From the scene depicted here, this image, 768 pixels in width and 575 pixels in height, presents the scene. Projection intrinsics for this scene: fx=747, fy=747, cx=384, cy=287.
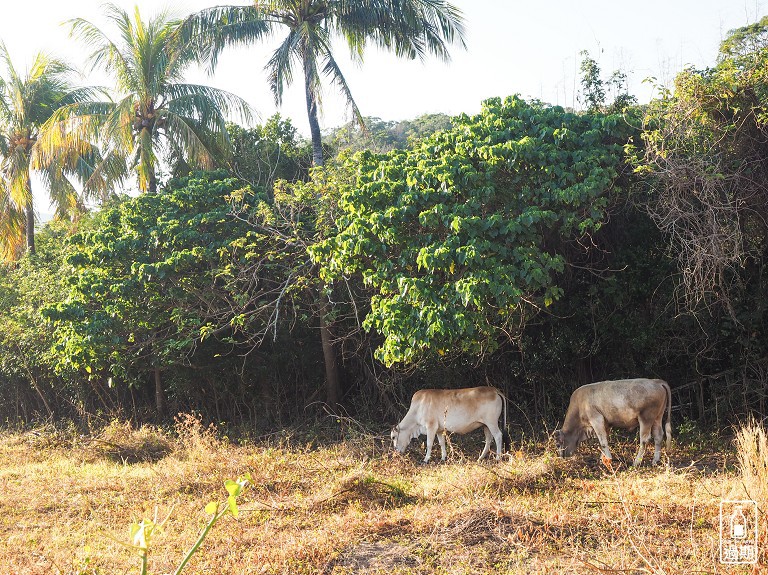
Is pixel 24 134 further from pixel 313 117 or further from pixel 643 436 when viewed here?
pixel 643 436

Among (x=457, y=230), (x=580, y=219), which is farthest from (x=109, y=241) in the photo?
(x=580, y=219)

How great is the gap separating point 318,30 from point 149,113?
14.0 feet

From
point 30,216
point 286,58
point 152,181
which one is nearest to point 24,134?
point 30,216

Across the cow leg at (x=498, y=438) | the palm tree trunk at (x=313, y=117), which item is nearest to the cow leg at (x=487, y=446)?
the cow leg at (x=498, y=438)

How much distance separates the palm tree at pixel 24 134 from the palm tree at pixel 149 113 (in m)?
3.30

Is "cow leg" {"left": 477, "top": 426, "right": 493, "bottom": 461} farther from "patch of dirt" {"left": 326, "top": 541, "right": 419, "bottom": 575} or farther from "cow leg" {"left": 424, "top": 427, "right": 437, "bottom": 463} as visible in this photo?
"patch of dirt" {"left": 326, "top": 541, "right": 419, "bottom": 575}

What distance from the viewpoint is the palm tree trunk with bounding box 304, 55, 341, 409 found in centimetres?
1402

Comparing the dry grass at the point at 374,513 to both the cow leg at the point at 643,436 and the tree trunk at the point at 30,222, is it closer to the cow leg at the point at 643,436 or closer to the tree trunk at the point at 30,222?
the cow leg at the point at 643,436

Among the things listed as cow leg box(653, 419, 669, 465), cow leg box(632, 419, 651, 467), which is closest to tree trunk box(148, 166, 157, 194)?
cow leg box(632, 419, 651, 467)

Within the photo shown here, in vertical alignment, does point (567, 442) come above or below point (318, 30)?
below

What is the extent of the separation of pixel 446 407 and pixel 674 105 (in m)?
5.37

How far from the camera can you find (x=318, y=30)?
48.7 ft

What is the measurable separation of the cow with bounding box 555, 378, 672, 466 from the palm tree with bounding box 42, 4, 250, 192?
9.61 metres

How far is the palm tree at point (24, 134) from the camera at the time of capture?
64.4 feet
